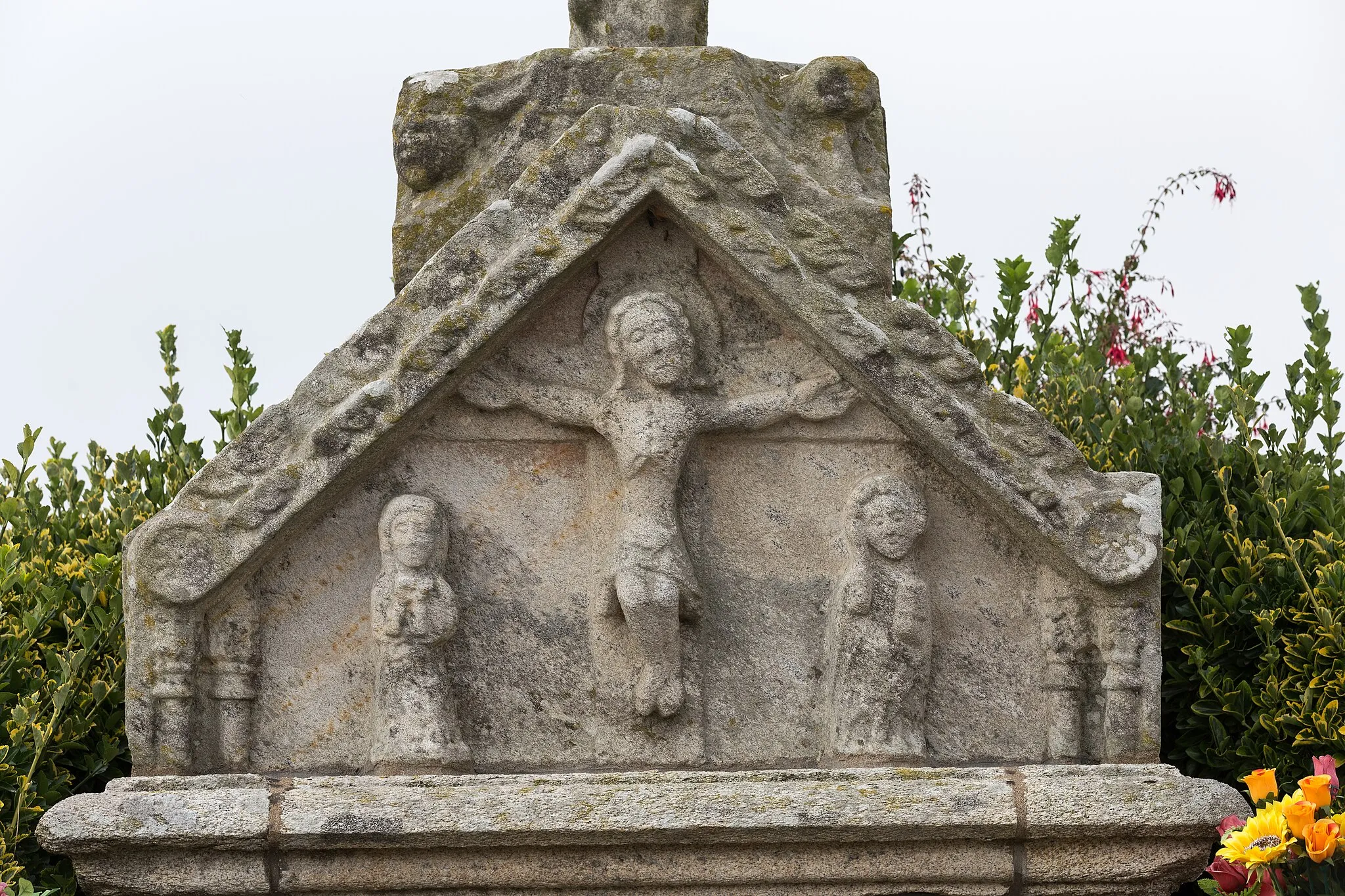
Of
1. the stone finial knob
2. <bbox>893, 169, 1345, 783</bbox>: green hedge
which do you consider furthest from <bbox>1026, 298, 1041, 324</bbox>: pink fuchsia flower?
the stone finial knob

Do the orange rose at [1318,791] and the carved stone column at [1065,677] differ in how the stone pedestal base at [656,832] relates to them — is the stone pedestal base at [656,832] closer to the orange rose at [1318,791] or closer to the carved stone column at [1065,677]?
the carved stone column at [1065,677]

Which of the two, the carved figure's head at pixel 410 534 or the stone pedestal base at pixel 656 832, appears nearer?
the stone pedestal base at pixel 656 832

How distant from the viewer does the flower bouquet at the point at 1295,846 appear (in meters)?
3.76

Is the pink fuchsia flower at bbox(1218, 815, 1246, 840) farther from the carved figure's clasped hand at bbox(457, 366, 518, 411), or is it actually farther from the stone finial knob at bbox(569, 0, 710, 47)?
the stone finial knob at bbox(569, 0, 710, 47)

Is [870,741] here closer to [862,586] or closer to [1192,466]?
[862,586]

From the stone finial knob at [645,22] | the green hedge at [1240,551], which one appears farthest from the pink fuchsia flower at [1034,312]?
the stone finial knob at [645,22]

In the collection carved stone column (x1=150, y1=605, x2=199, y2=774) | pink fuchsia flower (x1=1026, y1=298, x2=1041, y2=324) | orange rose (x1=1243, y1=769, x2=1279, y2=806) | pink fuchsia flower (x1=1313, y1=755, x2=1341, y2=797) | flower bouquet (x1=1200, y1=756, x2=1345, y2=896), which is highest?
pink fuchsia flower (x1=1026, y1=298, x2=1041, y2=324)

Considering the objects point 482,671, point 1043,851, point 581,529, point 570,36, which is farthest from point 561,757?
point 570,36

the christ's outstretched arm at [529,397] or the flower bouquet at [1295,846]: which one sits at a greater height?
the christ's outstretched arm at [529,397]

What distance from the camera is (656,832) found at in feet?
13.2

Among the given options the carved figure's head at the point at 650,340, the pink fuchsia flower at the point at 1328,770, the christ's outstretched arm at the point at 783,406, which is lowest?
the pink fuchsia flower at the point at 1328,770

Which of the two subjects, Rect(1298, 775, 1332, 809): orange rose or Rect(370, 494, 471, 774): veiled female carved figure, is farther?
Rect(370, 494, 471, 774): veiled female carved figure

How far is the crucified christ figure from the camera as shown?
4.28m

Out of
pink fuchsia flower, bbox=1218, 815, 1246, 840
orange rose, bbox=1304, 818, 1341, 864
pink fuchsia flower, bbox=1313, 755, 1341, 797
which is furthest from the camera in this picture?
Result: pink fuchsia flower, bbox=1218, 815, 1246, 840
